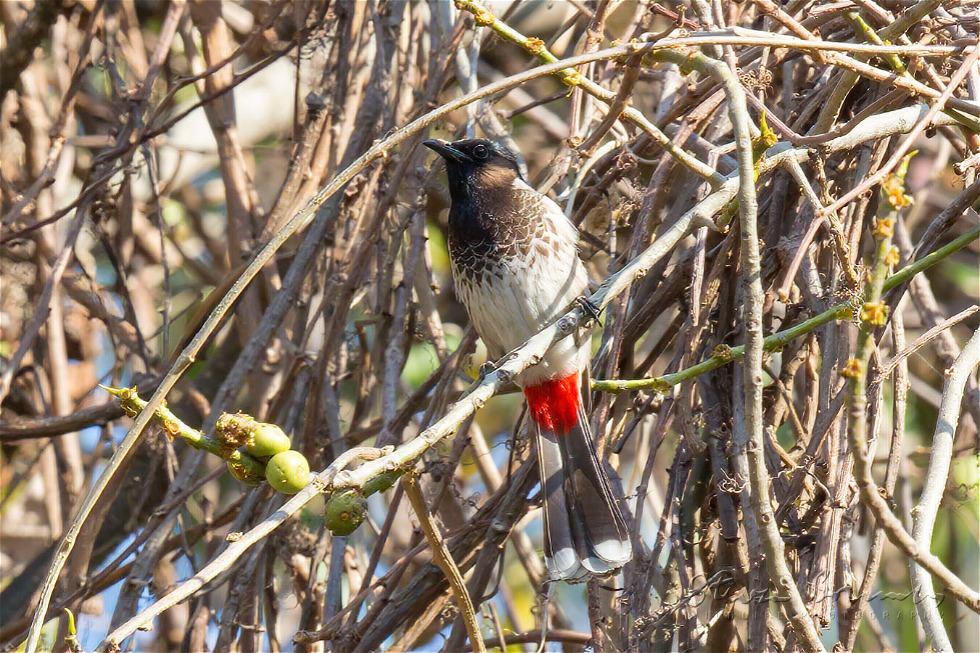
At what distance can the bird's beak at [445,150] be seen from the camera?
288cm

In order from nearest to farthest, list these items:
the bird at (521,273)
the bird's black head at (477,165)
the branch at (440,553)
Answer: the branch at (440,553), the bird at (521,273), the bird's black head at (477,165)

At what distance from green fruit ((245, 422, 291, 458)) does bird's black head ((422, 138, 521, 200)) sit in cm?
159

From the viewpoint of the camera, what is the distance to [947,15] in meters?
2.26

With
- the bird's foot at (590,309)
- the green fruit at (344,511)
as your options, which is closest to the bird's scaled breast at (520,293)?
the bird's foot at (590,309)

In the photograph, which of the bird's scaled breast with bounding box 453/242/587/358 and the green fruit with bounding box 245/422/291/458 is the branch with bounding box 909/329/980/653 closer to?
the green fruit with bounding box 245/422/291/458

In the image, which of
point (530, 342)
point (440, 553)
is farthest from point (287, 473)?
point (530, 342)

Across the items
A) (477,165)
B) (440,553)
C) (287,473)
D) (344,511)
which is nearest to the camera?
(287,473)

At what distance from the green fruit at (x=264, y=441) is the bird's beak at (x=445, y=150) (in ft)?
5.01

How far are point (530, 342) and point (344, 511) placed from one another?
0.49 m

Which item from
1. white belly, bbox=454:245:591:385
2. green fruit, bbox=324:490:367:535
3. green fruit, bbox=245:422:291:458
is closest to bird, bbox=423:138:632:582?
white belly, bbox=454:245:591:385

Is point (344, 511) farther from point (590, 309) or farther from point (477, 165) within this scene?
point (477, 165)

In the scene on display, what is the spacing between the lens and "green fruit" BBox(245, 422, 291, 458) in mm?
1439

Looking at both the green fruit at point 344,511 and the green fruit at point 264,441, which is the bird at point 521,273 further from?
the green fruit at point 264,441

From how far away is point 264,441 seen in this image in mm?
1444
